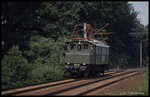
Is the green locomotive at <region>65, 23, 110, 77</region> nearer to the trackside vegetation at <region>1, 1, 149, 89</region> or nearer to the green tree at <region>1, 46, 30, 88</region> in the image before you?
the trackside vegetation at <region>1, 1, 149, 89</region>

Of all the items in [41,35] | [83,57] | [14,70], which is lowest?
[14,70]

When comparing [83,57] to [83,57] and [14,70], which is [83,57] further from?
[14,70]

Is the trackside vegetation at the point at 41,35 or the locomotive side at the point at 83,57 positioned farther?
the locomotive side at the point at 83,57

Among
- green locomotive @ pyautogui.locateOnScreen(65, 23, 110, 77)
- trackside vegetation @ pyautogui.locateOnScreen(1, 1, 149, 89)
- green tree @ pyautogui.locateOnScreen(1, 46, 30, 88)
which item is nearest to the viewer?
green tree @ pyautogui.locateOnScreen(1, 46, 30, 88)

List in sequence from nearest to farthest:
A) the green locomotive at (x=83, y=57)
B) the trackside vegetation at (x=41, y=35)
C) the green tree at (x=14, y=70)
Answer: the green tree at (x=14, y=70)
the trackside vegetation at (x=41, y=35)
the green locomotive at (x=83, y=57)

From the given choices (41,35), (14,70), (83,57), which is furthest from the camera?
(41,35)

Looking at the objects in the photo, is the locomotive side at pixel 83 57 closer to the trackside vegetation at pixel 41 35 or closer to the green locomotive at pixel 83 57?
the green locomotive at pixel 83 57

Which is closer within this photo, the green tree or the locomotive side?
the green tree

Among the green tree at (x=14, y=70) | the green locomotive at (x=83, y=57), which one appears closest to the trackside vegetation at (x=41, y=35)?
the green tree at (x=14, y=70)

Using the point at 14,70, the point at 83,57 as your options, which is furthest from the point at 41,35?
the point at 14,70

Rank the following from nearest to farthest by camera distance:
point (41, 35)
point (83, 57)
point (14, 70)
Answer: point (14, 70)
point (83, 57)
point (41, 35)

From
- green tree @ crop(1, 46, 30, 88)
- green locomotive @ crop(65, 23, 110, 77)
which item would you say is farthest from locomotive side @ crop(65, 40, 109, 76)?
green tree @ crop(1, 46, 30, 88)

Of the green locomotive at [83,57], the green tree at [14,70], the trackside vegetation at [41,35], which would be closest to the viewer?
the green tree at [14,70]

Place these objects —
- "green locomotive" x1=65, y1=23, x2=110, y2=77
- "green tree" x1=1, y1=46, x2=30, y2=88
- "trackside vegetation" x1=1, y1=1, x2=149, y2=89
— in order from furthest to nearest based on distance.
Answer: "green locomotive" x1=65, y1=23, x2=110, y2=77 → "trackside vegetation" x1=1, y1=1, x2=149, y2=89 → "green tree" x1=1, y1=46, x2=30, y2=88
